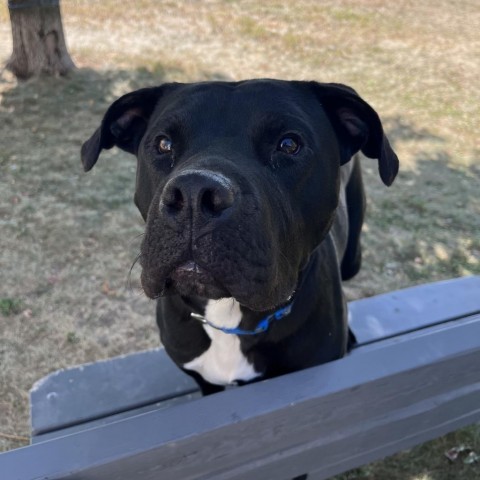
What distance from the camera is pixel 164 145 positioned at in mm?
2158

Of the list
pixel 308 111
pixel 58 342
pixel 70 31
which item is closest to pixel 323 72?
→ pixel 70 31

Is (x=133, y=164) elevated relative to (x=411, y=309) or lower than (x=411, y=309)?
lower

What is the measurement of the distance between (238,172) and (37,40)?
6.72 metres

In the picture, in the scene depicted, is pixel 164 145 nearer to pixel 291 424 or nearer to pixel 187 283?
pixel 187 283

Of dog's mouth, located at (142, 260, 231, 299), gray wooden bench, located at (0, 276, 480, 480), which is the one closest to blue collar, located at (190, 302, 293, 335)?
gray wooden bench, located at (0, 276, 480, 480)

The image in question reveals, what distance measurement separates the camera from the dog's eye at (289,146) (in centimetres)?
208

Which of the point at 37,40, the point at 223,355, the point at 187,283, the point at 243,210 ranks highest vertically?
the point at 243,210

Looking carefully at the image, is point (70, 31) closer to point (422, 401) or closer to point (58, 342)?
point (58, 342)

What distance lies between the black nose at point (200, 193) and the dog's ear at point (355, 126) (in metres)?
0.84

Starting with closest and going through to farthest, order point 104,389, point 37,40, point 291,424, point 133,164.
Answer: point 291,424, point 104,389, point 133,164, point 37,40

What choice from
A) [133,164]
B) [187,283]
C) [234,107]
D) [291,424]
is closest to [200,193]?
[187,283]

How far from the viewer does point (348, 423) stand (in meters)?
2.26

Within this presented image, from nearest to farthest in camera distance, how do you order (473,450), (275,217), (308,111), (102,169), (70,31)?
(275,217)
(308,111)
(473,450)
(102,169)
(70,31)

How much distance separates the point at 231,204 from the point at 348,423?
43.9 inches
